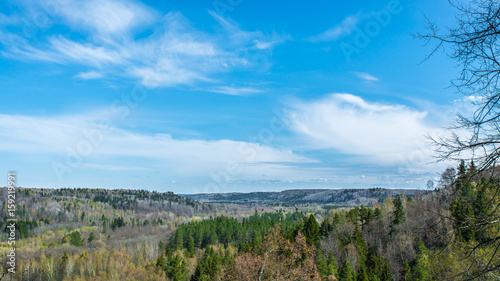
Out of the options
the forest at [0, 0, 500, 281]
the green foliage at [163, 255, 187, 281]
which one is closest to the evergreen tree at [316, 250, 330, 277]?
the forest at [0, 0, 500, 281]

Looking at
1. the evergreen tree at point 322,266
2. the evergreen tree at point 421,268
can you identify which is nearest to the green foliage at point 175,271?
the evergreen tree at point 322,266

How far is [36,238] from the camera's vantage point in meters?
142

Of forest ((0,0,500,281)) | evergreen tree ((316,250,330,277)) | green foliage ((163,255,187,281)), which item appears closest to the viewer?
forest ((0,0,500,281))

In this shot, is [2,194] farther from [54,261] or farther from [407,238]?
[407,238]

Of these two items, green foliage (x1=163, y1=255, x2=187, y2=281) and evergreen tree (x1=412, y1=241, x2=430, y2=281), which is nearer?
evergreen tree (x1=412, y1=241, x2=430, y2=281)

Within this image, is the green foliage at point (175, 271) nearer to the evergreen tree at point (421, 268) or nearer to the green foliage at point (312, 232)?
the green foliage at point (312, 232)

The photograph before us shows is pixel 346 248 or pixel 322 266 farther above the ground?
pixel 322 266

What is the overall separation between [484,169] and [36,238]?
18033 centimetres

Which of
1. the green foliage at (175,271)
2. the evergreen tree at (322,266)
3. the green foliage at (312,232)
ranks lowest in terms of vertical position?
the green foliage at (175,271)

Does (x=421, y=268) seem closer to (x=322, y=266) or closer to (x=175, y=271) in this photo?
(x=322, y=266)

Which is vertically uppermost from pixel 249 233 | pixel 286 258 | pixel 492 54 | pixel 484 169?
pixel 492 54

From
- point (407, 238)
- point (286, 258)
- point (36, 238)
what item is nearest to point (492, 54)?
point (286, 258)

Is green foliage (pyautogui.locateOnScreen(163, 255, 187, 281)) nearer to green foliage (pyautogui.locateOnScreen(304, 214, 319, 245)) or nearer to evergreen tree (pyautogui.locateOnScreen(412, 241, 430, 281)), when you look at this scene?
green foliage (pyautogui.locateOnScreen(304, 214, 319, 245))

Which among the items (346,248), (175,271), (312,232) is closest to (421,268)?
(346,248)
